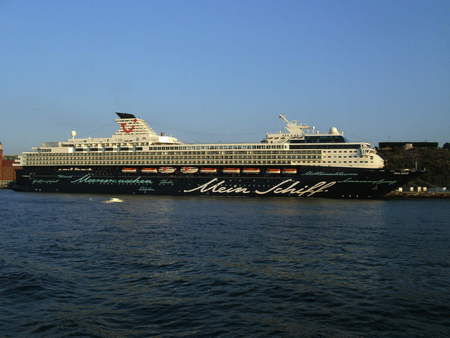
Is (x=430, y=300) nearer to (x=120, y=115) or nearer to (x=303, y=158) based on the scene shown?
(x=303, y=158)

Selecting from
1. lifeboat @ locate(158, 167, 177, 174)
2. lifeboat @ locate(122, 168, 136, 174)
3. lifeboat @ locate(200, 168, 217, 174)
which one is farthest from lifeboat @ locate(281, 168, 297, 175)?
lifeboat @ locate(122, 168, 136, 174)

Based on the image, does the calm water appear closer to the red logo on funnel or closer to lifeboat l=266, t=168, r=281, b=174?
lifeboat l=266, t=168, r=281, b=174

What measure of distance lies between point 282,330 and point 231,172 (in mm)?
61440

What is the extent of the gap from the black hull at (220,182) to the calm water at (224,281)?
31745 millimetres

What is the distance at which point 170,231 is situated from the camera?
32.0 meters

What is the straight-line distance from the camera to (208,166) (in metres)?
76.4

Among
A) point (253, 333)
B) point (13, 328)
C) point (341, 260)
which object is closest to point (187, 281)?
point (253, 333)

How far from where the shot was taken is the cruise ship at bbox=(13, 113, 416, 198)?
217ft

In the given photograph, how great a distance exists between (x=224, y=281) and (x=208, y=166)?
5871 centimetres

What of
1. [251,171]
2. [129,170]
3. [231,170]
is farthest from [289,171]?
[129,170]

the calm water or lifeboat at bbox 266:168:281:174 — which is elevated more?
lifeboat at bbox 266:168:281:174

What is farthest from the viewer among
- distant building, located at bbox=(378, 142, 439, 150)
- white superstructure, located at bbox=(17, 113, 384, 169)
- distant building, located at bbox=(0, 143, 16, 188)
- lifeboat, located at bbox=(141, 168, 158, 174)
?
distant building, located at bbox=(0, 143, 16, 188)

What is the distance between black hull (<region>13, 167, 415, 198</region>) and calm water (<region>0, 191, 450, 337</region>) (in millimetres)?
31745

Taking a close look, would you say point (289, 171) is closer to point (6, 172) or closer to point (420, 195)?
point (420, 195)
